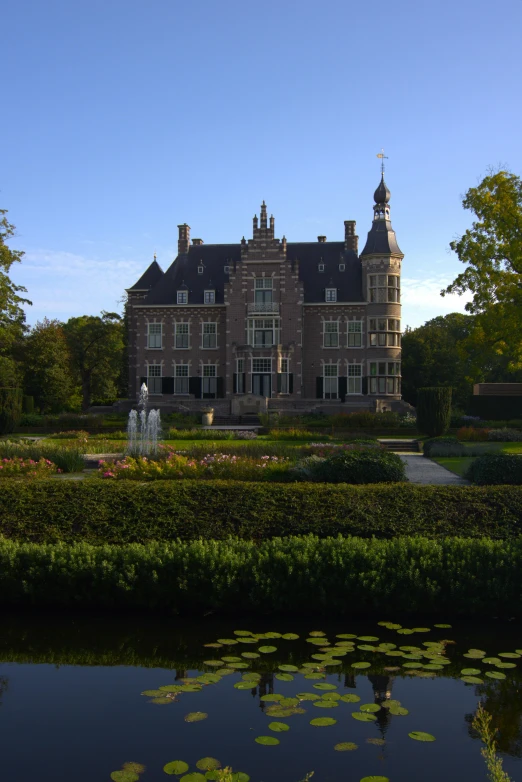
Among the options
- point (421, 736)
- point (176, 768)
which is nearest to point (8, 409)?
point (176, 768)

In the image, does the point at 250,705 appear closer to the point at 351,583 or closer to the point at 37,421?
the point at 351,583

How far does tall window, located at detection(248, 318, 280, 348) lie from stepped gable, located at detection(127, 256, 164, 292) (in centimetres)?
908

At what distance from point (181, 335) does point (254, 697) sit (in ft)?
155

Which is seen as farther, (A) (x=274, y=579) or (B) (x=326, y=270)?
(B) (x=326, y=270)

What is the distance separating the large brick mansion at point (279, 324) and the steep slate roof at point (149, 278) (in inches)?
39.3

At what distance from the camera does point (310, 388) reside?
50844 millimetres

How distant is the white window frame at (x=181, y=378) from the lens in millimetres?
52031

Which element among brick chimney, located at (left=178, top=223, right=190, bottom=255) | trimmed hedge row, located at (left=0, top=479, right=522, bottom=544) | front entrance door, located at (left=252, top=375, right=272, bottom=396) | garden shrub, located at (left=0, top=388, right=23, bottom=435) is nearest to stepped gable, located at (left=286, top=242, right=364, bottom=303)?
front entrance door, located at (left=252, top=375, right=272, bottom=396)

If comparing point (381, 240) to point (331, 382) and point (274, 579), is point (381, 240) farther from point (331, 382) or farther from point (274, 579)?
point (274, 579)

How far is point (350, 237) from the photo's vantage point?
2073 inches

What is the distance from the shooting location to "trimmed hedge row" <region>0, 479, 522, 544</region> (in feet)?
29.5

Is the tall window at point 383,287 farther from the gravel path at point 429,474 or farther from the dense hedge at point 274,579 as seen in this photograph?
the dense hedge at point 274,579

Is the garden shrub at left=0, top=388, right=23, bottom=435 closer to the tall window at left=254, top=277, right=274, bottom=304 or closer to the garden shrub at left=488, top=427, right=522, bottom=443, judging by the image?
the garden shrub at left=488, top=427, right=522, bottom=443

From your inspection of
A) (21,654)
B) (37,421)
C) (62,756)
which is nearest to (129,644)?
(21,654)
